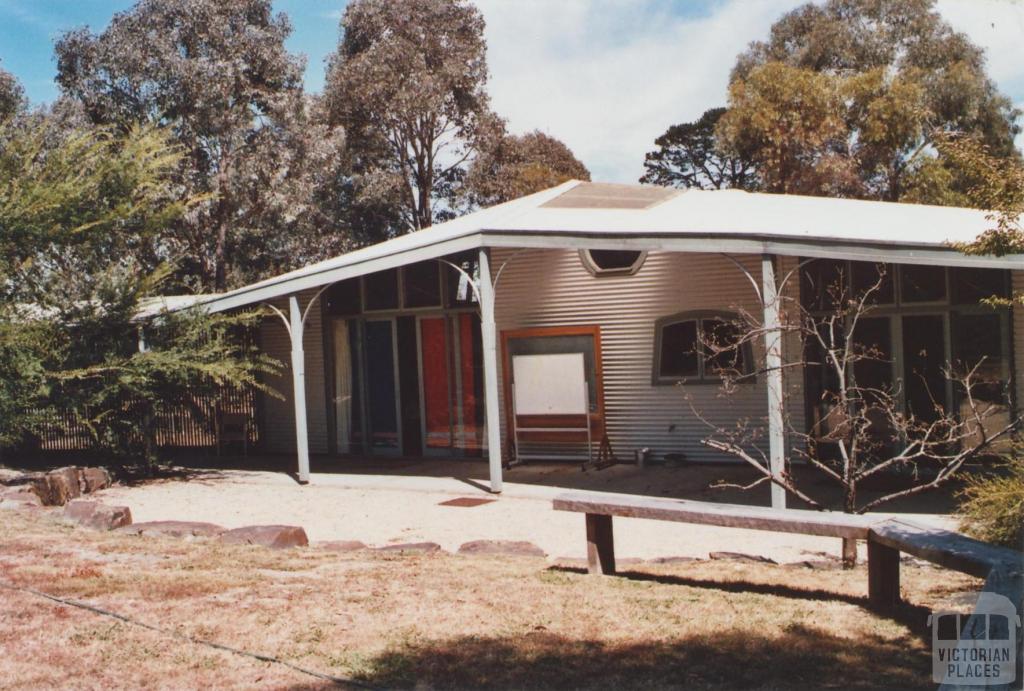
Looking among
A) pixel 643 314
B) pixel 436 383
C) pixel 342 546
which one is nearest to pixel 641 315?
pixel 643 314

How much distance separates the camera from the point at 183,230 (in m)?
26.1

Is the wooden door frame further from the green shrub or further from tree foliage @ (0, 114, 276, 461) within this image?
the green shrub

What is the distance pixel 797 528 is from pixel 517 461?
8319 millimetres

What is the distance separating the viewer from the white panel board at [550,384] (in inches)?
539

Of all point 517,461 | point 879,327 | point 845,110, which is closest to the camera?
point 879,327

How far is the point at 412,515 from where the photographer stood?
33.8 ft

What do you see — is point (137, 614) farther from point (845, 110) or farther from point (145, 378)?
point (845, 110)

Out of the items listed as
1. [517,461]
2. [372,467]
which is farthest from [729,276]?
[372,467]

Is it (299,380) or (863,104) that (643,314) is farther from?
(863,104)

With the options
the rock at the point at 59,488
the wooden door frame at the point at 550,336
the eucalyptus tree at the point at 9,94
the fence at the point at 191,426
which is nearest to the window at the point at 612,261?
the wooden door frame at the point at 550,336

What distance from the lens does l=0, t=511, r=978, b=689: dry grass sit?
181 inches

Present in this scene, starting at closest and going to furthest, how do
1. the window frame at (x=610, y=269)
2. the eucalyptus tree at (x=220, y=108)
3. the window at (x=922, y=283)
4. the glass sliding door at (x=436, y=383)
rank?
the window at (x=922, y=283), the window frame at (x=610, y=269), the glass sliding door at (x=436, y=383), the eucalyptus tree at (x=220, y=108)

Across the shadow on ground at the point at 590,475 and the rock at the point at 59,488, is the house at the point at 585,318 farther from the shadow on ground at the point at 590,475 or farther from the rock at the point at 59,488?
the rock at the point at 59,488

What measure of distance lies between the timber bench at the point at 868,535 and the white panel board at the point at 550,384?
6613 mm
